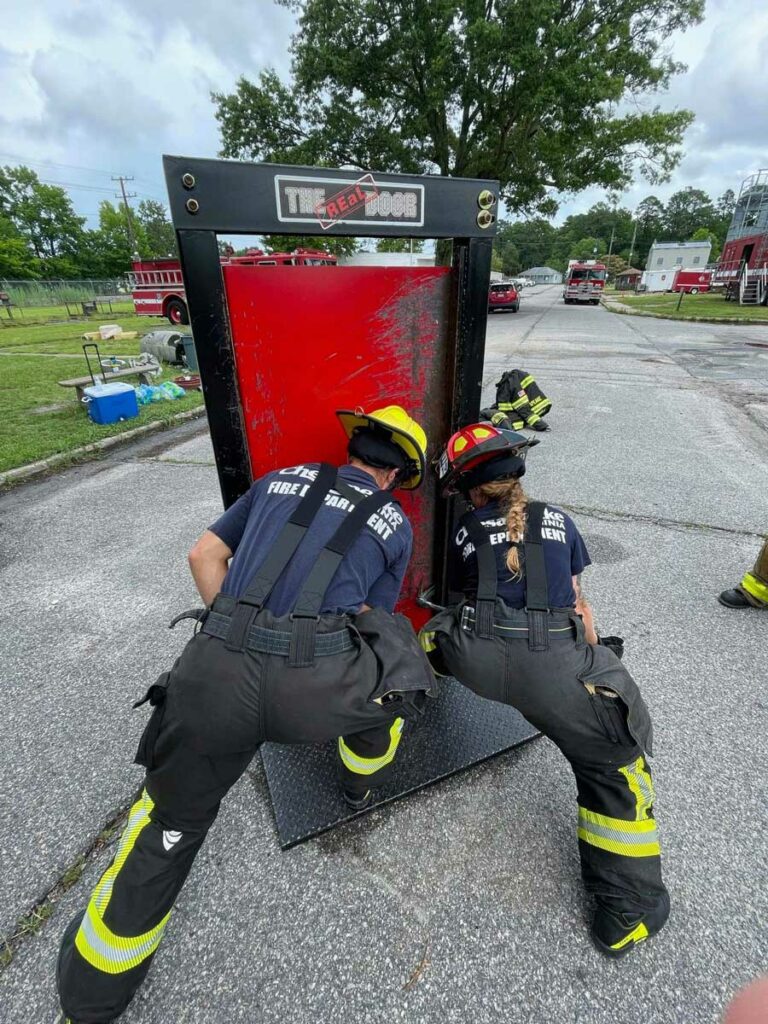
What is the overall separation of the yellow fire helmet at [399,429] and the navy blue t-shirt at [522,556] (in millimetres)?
279

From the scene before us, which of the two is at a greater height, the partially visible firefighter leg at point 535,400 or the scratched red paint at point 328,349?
the scratched red paint at point 328,349

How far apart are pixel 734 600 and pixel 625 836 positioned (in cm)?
217

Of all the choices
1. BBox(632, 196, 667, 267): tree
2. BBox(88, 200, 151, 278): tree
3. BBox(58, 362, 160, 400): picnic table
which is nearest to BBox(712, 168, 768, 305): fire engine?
BBox(58, 362, 160, 400): picnic table

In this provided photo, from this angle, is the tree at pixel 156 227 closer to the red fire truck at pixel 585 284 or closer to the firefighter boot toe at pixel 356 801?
the red fire truck at pixel 585 284

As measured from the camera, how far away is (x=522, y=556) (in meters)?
1.72

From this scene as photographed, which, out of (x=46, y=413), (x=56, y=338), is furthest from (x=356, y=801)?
(x=56, y=338)

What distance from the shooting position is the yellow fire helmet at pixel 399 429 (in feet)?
5.57

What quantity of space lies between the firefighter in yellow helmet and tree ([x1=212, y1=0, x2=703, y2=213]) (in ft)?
71.6

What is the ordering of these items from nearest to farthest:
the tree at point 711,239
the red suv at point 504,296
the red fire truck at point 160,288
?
the red fire truck at point 160,288 < the red suv at point 504,296 < the tree at point 711,239

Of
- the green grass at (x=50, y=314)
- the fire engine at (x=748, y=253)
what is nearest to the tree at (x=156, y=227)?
→ the green grass at (x=50, y=314)

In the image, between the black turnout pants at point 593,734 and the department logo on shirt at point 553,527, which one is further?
the department logo on shirt at point 553,527

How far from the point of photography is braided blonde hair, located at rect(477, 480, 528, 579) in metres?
1.71

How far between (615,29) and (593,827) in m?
26.6

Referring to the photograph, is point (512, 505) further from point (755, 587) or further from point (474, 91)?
point (474, 91)
